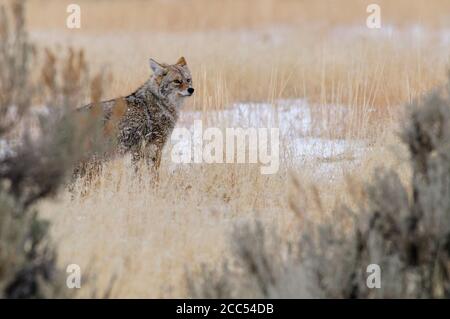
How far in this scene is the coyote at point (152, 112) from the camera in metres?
7.50

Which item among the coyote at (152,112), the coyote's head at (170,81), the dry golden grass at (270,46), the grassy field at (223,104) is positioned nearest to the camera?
the grassy field at (223,104)

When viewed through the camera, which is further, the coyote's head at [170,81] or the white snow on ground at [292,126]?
the coyote's head at [170,81]

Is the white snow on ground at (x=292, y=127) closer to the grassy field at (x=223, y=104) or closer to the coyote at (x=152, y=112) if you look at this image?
the grassy field at (x=223, y=104)

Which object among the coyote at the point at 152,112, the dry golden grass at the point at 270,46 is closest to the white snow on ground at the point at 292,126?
the dry golden grass at the point at 270,46

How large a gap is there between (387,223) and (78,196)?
8.67 feet

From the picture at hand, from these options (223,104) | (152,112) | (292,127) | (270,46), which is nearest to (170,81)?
(152,112)

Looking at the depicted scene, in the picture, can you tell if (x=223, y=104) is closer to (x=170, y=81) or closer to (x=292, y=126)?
(x=292, y=126)

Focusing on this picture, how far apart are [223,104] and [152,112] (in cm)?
115

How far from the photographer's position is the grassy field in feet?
18.2

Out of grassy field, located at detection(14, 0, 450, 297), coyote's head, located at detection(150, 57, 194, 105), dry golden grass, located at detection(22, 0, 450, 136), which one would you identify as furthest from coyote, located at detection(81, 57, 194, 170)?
dry golden grass, located at detection(22, 0, 450, 136)

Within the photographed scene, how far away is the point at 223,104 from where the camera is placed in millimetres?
8891

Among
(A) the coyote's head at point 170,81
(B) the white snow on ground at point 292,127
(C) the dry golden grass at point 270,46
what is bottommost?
(B) the white snow on ground at point 292,127

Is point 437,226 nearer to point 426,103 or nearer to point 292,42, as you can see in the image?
point 426,103

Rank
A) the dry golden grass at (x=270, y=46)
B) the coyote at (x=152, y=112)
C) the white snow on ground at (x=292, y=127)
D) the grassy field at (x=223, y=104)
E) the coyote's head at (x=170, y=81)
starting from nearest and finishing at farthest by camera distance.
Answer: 1. the grassy field at (x=223, y=104)
2. the coyote at (x=152, y=112)
3. the white snow on ground at (x=292, y=127)
4. the coyote's head at (x=170, y=81)
5. the dry golden grass at (x=270, y=46)
